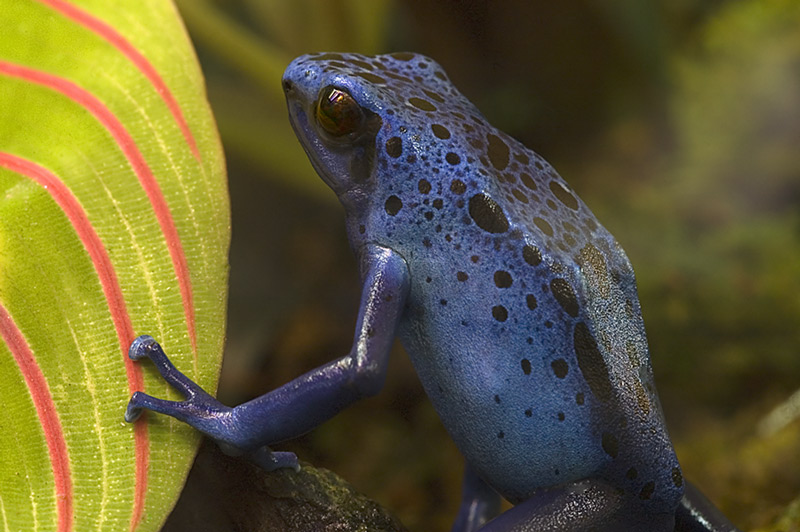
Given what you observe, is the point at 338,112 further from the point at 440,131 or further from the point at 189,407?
the point at 189,407

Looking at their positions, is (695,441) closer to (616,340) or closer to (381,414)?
(381,414)

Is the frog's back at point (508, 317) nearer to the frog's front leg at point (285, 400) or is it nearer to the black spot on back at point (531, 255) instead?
the black spot on back at point (531, 255)

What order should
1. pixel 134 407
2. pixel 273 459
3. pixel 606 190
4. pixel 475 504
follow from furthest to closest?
1. pixel 606 190
2. pixel 475 504
3. pixel 273 459
4. pixel 134 407

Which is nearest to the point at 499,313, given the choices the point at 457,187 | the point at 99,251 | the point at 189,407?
the point at 457,187

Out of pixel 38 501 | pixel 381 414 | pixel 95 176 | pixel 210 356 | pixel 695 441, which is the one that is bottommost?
pixel 695 441

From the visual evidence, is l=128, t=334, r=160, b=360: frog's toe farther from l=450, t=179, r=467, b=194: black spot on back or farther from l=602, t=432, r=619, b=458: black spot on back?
l=602, t=432, r=619, b=458: black spot on back

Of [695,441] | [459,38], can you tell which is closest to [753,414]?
[695,441]
